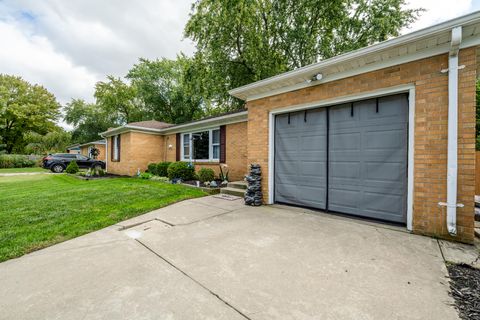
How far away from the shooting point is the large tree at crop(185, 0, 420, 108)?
400 inches

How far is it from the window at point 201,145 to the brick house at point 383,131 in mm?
4087

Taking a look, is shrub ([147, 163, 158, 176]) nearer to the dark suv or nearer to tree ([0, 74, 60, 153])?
the dark suv

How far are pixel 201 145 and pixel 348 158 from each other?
721 cm

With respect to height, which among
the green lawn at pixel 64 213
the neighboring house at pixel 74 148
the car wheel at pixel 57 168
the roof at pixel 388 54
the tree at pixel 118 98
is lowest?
the green lawn at pixel 64 213

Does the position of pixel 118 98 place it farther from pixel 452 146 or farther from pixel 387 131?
pixel 452 146

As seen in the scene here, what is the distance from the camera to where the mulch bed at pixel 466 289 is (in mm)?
1588

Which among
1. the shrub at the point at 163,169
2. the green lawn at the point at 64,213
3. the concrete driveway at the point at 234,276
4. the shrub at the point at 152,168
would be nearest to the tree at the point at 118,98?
the shrub at the point at 152,168

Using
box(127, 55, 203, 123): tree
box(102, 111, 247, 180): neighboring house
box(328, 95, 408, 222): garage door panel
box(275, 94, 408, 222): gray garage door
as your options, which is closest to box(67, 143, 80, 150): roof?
box(127, 55, 203, 123): tree

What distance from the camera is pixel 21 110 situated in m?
25.0

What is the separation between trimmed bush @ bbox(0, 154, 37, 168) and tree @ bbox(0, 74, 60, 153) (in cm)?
700

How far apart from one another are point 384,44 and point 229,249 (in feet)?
13.2

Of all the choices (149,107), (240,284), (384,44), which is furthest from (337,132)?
(149,107)

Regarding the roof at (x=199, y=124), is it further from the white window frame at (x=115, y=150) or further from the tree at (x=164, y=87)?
the tree at (x=164, y=87)

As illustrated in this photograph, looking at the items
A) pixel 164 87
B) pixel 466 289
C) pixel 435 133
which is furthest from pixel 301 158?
pixel 164 87
